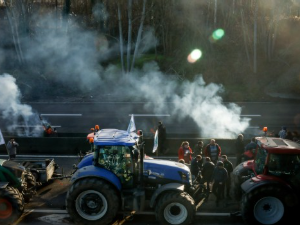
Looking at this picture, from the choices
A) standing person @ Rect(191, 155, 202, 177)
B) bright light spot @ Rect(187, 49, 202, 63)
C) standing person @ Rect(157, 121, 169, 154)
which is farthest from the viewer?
bright light spot @ Rect(187, 49, 202, 63)

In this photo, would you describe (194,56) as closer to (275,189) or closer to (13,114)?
(13,114)

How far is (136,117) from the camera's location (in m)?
22.8

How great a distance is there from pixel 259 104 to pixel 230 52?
10244 millimetres

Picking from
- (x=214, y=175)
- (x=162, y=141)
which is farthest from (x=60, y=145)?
(x=214, y=175)

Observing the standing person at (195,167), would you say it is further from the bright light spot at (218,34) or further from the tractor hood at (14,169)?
the bright light spot at (218,34)

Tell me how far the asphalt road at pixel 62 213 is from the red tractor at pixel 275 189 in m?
0.75

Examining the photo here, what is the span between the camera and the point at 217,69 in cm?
3262

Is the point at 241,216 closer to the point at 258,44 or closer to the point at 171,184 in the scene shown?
the point at 171,184

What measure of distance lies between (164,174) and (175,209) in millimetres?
932

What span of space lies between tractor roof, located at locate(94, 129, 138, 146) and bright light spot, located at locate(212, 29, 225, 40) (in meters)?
27.6

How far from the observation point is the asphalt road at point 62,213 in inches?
364

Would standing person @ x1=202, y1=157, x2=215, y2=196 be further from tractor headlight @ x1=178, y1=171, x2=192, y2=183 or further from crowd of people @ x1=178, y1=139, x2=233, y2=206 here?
tractor headlight @ x1=178, y1=171, x2=192, y2=183

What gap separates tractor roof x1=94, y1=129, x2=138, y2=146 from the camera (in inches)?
345

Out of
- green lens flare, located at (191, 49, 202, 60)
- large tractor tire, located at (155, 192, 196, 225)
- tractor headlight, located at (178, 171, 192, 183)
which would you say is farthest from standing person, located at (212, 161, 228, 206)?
green lens flare, located at (191, 49, 202, 60)
